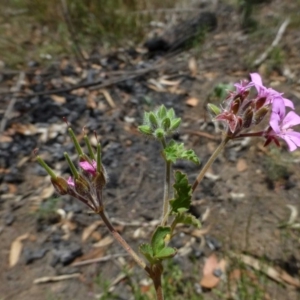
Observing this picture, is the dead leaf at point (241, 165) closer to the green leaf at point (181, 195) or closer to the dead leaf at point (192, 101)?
the dead leaf at point (192, 101)

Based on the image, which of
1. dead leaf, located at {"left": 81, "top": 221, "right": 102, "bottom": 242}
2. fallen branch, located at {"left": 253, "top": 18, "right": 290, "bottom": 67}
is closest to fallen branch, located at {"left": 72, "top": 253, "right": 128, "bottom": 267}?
dead leaf, located at {"left": 81, "top": 221, "right": 102, "bottom": 242}

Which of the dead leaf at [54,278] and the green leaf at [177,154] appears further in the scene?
the dead leaf at [54,278]

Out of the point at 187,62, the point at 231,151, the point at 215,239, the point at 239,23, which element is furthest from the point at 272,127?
the point at 239,23

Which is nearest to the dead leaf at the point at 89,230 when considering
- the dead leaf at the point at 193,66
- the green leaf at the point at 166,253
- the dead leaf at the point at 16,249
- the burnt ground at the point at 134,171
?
the burnt ground at the point at 134,171

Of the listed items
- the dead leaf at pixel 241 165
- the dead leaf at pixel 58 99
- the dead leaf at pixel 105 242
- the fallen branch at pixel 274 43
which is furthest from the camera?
the fallen branch at pixel 274 43

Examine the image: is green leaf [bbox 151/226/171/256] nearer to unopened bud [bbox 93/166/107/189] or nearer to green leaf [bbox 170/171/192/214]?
green leaf [bbox 170/171/192/214]

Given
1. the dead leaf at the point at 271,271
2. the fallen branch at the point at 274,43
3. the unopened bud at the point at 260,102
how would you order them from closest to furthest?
1. the unopened bud at the point at 260,102
2. the dead leaf at the point at 271,271
3. the fallen branch at the point at 274,43

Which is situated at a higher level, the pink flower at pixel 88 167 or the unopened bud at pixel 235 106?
the unopened bud at pixel 235 106
